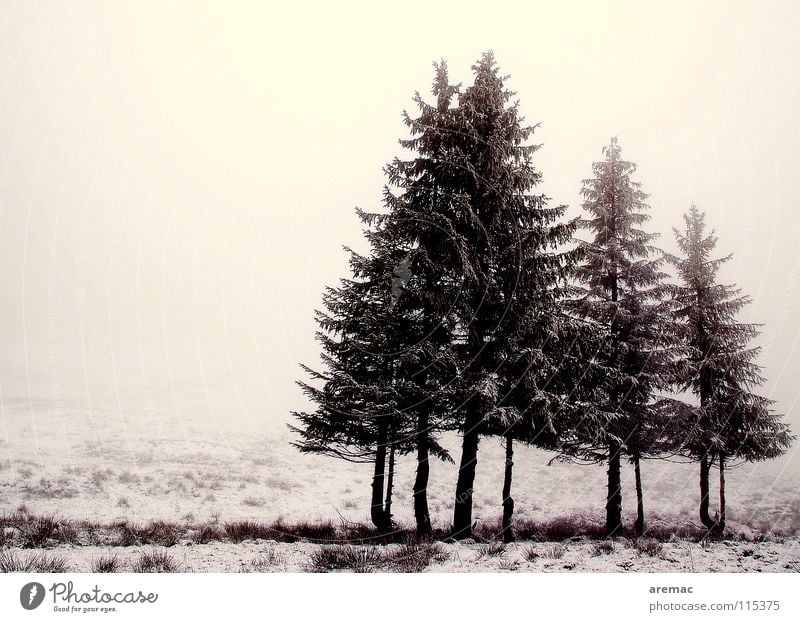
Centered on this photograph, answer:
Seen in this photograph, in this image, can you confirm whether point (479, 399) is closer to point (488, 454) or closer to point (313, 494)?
point (313, 494)

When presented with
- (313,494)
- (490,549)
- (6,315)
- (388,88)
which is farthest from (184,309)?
(388,88)

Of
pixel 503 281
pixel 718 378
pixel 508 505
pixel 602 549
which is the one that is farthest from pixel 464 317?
pixel 718 378

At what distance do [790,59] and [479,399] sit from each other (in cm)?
1404

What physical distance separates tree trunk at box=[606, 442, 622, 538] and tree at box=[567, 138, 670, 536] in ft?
0.08

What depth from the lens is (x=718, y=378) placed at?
41.3 feet

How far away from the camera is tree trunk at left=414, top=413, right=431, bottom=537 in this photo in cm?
862

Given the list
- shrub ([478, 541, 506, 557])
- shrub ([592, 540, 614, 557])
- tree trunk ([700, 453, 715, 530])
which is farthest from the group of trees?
tree trunk ([700, 453, 715, 530])

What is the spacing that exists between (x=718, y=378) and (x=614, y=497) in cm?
569

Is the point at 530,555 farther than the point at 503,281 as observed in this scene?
No

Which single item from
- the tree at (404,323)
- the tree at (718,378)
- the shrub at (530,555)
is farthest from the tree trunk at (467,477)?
the tree at (718,378)

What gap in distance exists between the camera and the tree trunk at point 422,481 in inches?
340

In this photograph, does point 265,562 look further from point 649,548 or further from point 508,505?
point 649,548

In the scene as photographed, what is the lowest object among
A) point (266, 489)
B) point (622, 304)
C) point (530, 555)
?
point (266, 489)

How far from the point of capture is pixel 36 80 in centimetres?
1027
